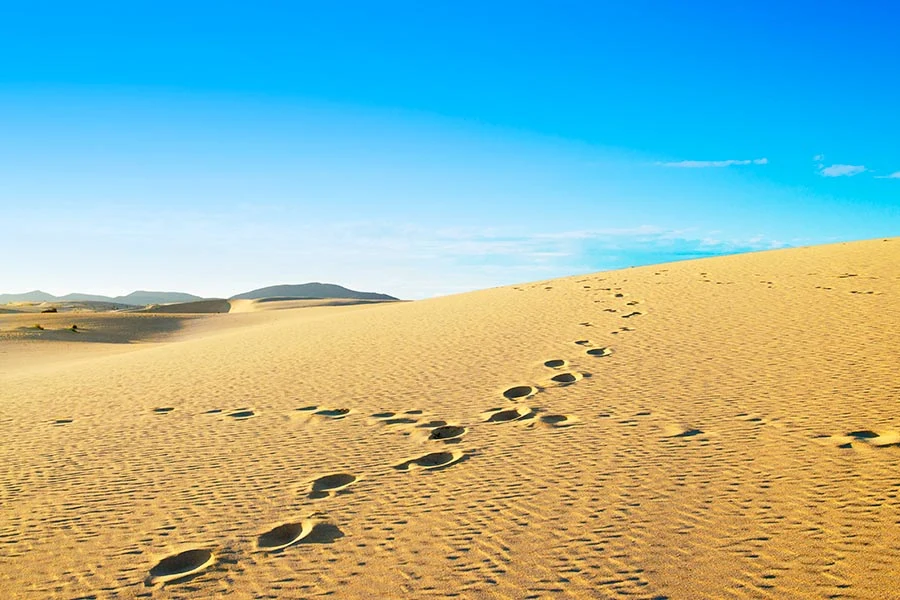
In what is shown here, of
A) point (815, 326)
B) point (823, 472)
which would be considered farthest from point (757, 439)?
point (815, 326)

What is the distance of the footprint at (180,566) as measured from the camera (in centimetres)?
416

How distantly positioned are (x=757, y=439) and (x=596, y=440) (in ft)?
4.53

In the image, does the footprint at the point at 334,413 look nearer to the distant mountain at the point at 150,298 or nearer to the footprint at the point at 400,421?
the footprint at the point at 400,421

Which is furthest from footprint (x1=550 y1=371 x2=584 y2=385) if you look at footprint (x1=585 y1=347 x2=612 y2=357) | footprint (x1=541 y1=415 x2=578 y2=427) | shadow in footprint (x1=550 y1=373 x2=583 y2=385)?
footprint (x1=541 y1=415 x2=578 y2=427)

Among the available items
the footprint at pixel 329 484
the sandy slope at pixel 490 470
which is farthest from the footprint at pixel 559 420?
the footprint at pixel 329 484

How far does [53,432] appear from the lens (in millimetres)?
7945

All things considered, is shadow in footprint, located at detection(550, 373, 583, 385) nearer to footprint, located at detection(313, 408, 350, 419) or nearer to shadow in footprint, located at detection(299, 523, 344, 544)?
footprint, located at detection(313, 408, 350, 419)

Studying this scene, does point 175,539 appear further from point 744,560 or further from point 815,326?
point 815,326

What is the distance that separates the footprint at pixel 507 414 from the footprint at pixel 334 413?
175cm

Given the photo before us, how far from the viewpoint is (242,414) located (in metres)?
8.36

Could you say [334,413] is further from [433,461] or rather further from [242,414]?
A: [433,461]

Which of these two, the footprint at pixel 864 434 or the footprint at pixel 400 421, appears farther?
Answer: the footprint at pixel 400 421

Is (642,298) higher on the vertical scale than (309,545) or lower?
higher

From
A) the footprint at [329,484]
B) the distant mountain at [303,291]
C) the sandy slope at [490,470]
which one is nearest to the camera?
the sandy slope at [490,470]
